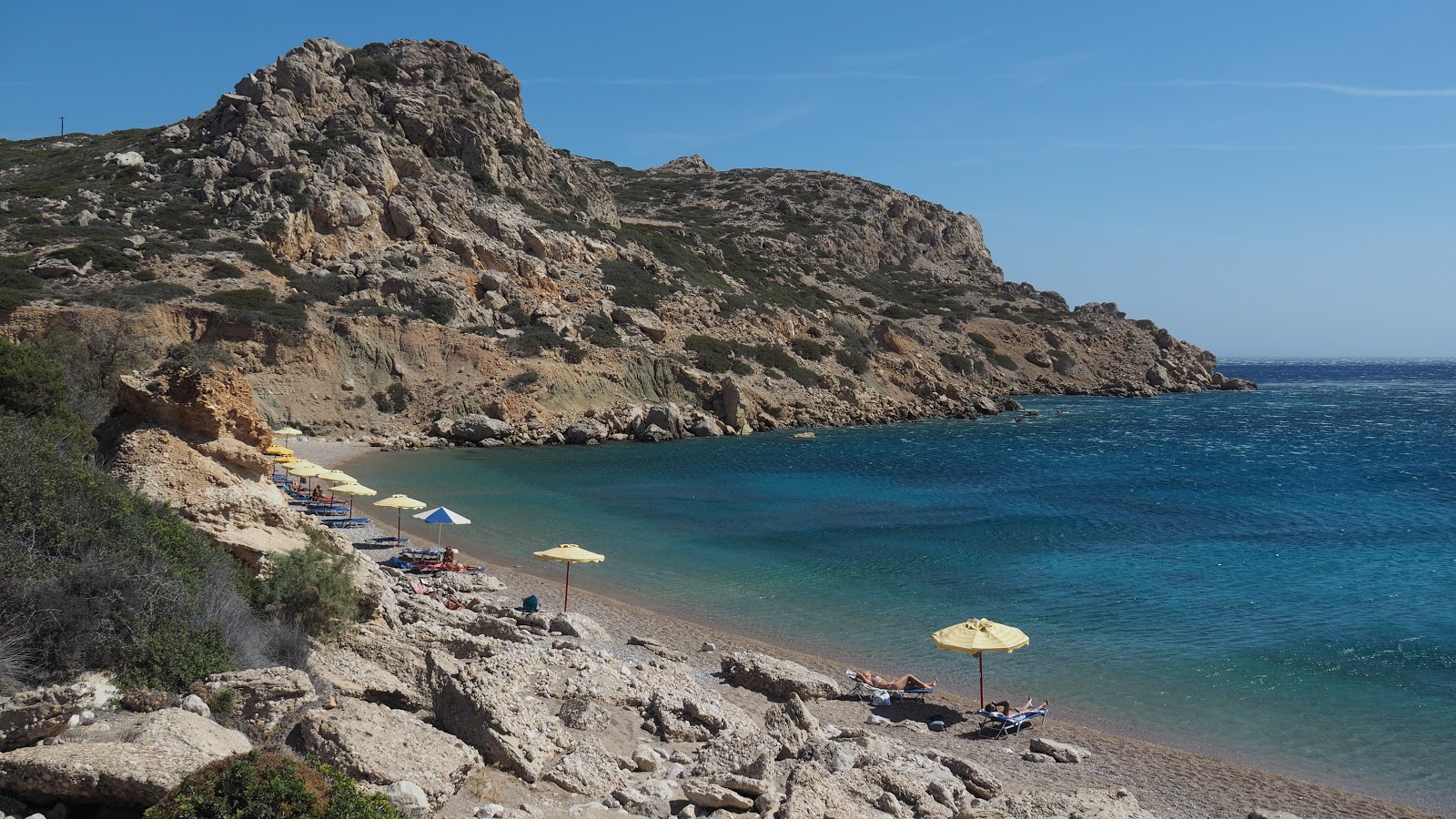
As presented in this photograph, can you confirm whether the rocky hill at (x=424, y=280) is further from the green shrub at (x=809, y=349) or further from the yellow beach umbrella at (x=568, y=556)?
the yellow beach umbrella at (x=568, y=556)

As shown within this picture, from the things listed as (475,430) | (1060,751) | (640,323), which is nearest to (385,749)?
(1060,751)

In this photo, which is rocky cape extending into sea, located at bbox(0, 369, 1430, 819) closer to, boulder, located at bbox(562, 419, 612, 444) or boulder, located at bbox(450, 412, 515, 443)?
boulder, located at bbox(450, 412, 515, 443)

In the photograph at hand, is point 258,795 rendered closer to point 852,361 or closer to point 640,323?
point 640,323

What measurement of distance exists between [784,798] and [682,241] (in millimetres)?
76234

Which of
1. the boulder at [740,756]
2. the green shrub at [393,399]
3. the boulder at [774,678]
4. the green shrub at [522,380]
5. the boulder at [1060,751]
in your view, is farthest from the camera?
the green shrub at [522,380]

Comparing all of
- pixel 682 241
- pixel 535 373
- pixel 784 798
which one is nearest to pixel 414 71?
pixel 682 241

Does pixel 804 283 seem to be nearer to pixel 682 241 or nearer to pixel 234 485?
pixel 682 241

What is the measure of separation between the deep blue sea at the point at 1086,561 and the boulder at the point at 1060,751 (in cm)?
171

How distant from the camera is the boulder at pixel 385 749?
6.88 m

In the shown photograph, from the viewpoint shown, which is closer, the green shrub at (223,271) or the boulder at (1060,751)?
the boulder at (1060,751)

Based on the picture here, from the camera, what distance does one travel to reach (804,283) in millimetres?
88375

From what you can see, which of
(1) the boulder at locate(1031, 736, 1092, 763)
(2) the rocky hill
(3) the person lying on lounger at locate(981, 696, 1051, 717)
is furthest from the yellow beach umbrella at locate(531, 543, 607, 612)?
(2) the rocky hill

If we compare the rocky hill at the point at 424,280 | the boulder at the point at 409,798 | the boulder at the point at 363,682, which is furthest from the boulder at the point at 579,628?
the rocky hill at the point at 424,280

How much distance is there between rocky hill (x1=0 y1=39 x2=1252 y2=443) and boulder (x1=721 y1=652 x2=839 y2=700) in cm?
2947
